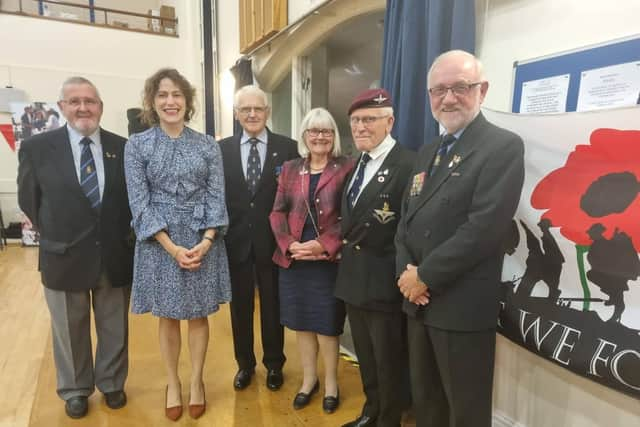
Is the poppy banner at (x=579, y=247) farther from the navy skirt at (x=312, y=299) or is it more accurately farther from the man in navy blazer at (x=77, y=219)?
the man in navy blazer at (x=77, y=219)

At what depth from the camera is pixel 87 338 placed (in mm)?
2035

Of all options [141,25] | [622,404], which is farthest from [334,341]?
[141,25]

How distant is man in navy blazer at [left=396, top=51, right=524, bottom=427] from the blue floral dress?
0.99 meters

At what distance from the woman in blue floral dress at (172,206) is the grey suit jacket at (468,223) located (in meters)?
1.00

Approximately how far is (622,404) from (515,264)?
58 cm

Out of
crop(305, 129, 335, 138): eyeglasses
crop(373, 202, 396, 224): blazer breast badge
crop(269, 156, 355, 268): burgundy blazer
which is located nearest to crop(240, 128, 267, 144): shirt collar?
crop(269, 156, 355, 268): burgundy blazer

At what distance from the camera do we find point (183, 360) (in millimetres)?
2617

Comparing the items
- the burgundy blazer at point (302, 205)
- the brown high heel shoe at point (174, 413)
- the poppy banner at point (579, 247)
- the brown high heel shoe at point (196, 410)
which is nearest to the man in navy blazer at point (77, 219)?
the brown high heel shoe at point (174, 413)

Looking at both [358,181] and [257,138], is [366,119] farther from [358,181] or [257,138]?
[257,138]

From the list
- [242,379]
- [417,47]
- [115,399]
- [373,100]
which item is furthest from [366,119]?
[115,399]

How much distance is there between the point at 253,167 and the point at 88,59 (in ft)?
21.8

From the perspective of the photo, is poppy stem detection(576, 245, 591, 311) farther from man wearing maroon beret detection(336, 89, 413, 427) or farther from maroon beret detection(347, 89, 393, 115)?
maroon beret detection(347, 89, 393, 115)

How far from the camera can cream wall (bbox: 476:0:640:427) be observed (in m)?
1.36

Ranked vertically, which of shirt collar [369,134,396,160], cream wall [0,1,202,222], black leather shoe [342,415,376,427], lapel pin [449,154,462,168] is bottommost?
black leather shoe [342,415,376,427]
